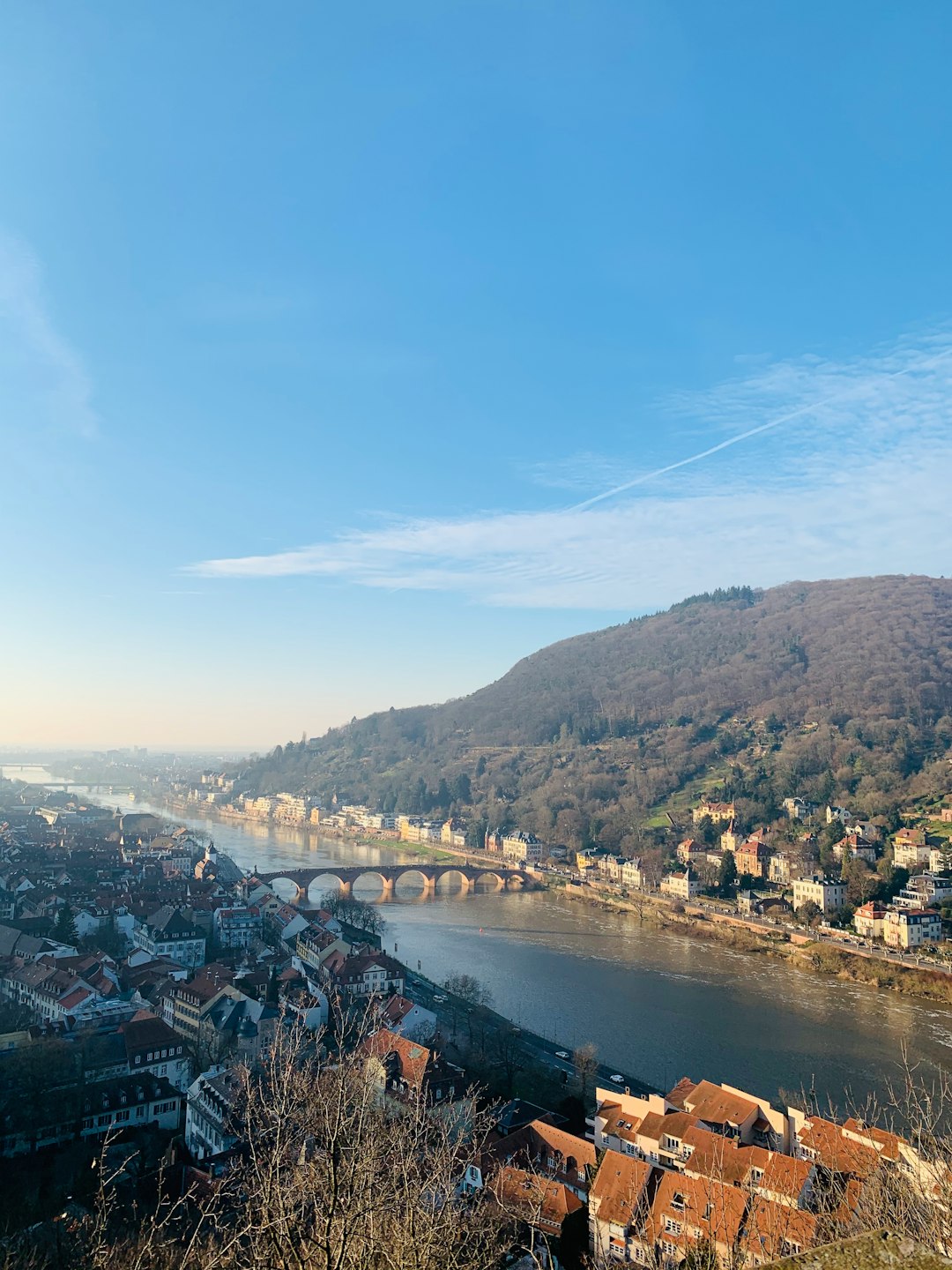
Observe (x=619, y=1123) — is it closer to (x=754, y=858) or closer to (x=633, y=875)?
(x=754, y=858)

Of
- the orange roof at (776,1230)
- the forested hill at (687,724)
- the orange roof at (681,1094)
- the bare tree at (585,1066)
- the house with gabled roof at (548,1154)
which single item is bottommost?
the bare tree at (585,1066)

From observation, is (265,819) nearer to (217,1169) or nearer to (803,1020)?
(803,1020)

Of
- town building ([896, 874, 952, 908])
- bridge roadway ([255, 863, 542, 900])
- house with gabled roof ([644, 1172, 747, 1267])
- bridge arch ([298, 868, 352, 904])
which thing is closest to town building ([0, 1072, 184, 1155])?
house with gabled roof ([644, 1172, 747, 1267])

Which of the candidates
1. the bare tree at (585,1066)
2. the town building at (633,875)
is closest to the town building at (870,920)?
the town building at (633,875)

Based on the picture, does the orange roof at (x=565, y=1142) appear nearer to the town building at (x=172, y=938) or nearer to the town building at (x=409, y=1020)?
the town building at (x=409, y=1020)

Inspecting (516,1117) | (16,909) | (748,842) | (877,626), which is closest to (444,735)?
(877,626)
